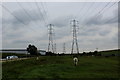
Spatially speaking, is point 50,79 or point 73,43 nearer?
point 50,79

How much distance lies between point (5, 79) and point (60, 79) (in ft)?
16.4

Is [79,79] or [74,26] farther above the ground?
[74,26]

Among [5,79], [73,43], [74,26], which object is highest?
[74,26]

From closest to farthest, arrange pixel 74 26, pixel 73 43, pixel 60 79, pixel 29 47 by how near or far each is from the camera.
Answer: pixel 60 79
pixel 73 43
pixel 74 26
pixel 29 47

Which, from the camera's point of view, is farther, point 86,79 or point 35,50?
point 35,50

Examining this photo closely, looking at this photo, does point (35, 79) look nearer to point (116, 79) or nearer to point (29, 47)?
point (116, 79)

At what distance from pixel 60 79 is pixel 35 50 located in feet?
525

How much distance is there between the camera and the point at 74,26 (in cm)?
7906

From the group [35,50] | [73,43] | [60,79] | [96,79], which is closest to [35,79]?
[60,79]

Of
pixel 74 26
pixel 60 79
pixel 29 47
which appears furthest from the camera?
pixel 29 47

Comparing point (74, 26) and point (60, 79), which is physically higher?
point (74, 26)

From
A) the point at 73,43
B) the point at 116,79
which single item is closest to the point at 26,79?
the point at 116,79

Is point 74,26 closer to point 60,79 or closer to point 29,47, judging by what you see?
point 60,79

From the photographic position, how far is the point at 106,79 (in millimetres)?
19797
